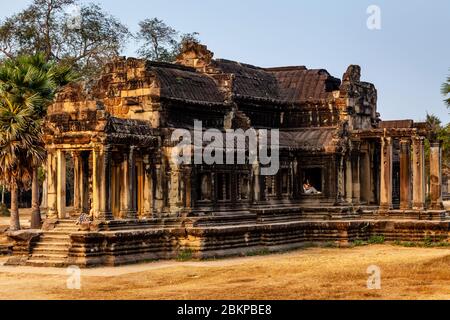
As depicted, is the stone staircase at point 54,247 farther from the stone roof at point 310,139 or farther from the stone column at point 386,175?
the stone column at point 386,175

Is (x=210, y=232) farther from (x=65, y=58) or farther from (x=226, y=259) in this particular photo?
(x=65, y=58)

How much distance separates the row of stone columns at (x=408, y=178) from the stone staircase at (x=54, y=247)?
11.2 metres

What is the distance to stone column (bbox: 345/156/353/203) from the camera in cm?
3198

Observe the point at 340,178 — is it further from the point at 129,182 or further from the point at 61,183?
the point at 61,183

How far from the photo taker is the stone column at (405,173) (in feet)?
103

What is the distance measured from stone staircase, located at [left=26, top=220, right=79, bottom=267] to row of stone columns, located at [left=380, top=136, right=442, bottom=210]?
11178 millimetres

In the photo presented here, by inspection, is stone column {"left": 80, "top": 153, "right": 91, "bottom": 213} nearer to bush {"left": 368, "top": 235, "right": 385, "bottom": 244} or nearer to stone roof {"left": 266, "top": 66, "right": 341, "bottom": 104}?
stone roof {"left": 266, "top": 66, "right": 341, "bottom": 104}

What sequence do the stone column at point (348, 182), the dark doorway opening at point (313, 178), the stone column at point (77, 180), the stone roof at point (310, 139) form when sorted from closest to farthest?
1. the stone column at point (77, 180)
2. the stone roof at point (310, 139)
3. the stone column at point (348, 182)
4. the dark doorway opening at point (313, 178)

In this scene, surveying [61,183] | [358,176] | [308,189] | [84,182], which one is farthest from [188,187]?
[358,176]

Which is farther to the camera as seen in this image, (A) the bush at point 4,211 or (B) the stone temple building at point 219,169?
(A) the bush at point 4,211

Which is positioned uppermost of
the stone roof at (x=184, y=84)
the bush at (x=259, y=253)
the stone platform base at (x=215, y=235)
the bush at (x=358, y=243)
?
the stone roof at (x=184, y=84)

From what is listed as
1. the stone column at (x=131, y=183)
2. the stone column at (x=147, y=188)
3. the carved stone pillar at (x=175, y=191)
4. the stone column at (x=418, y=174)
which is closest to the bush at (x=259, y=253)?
the carved stone pillar at (x=175, y=191)

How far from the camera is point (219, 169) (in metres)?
28.1
